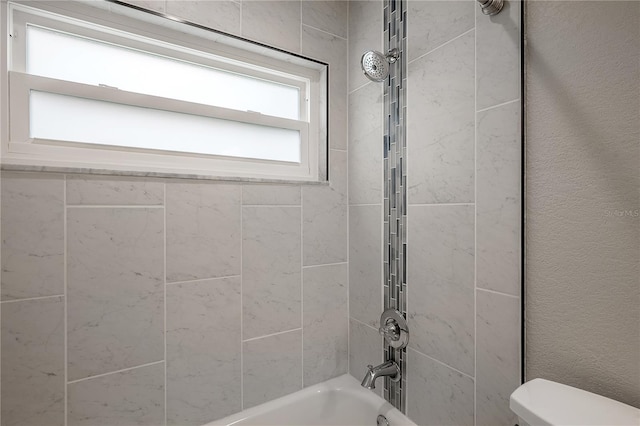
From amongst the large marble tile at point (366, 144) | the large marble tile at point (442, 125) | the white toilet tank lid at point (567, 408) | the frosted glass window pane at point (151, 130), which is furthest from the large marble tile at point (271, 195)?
the white toilet tank lid at point (567, 408)

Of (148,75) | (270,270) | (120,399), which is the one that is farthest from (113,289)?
(148,75)

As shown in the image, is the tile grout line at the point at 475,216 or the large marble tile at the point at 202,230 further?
the large marble tile at the point at 202,230

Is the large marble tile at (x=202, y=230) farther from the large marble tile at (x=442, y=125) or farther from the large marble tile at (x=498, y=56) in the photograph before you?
the large marble tile at (x=498, y=56)

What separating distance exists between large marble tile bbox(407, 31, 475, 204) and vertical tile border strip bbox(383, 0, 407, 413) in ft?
0.16

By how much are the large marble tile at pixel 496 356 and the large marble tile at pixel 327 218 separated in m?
0.70

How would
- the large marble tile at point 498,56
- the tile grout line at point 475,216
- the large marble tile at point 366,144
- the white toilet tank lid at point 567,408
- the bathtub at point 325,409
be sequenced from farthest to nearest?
1. the large marble tile at point 366,144
2. the bathtub at point 325,409
3. the tile grout line at point 475,216
4. the large marble tile at point 498,56
5. the white toilet tank lid at point 567,408

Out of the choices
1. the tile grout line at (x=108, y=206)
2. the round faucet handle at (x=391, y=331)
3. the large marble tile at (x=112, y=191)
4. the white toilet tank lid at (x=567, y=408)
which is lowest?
the round faucet handle at (x=391, y=331)

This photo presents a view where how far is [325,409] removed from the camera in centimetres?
139

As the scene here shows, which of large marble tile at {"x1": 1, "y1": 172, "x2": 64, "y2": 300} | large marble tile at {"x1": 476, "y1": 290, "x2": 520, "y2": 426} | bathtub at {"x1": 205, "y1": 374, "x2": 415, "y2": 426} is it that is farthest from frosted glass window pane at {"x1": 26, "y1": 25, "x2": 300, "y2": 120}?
bathtub at {"x1": 205, "y1": 374, "x2": 415, "y2": 426}

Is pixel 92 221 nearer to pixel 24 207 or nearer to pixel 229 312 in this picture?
pixel 24 207

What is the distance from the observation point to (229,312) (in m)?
1.25

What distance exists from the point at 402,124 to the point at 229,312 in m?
1.06

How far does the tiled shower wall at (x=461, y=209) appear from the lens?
0.89 meters

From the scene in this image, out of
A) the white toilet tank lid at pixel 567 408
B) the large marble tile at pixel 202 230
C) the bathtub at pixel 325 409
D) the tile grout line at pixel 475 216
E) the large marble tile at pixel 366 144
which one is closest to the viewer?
the white toilet tank lid at pixel 567 408
